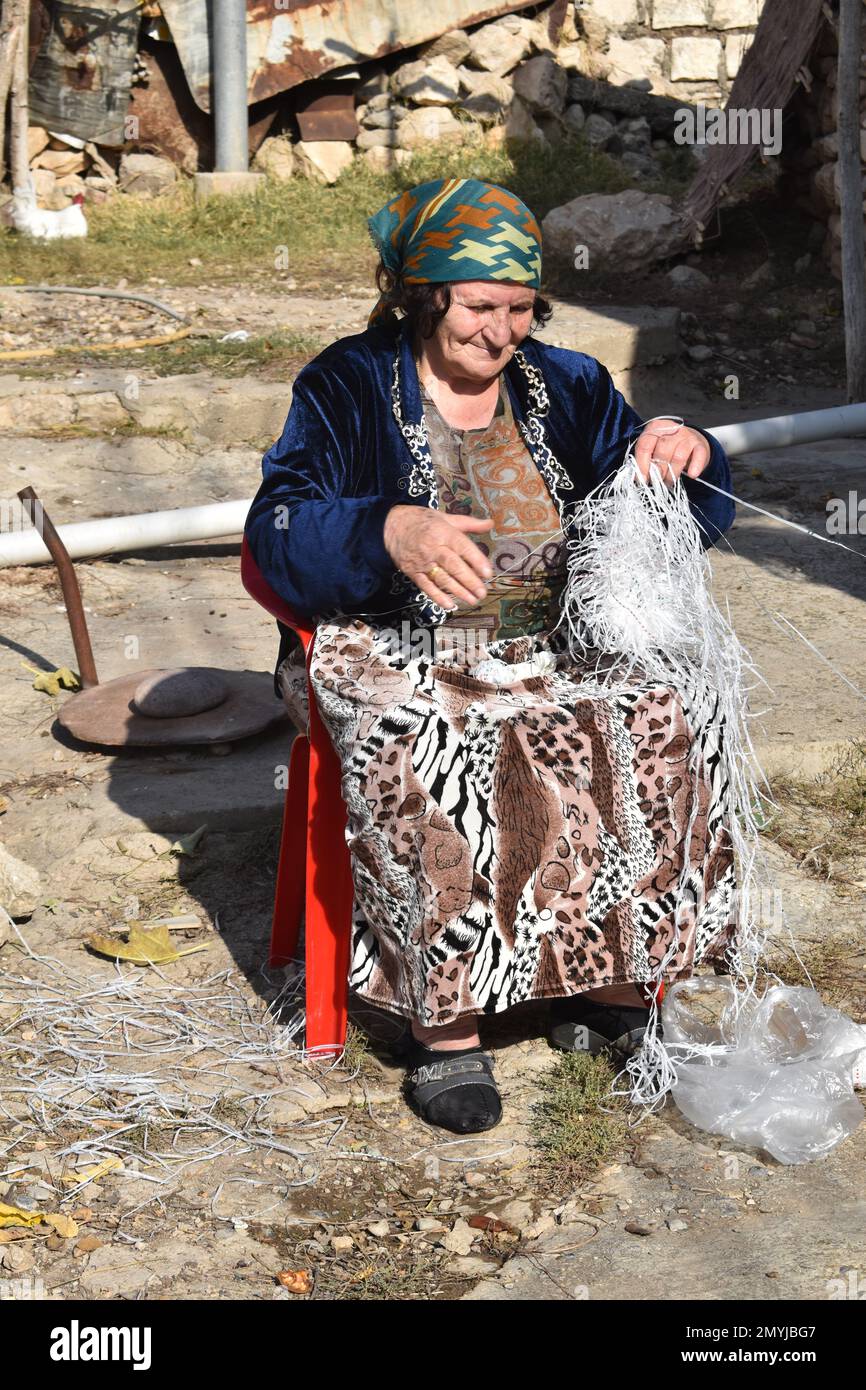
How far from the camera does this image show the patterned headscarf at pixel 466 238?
9.02 feet

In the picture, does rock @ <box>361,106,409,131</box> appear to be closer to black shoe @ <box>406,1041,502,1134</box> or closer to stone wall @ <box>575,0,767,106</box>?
stone wall @ <box>575,0,767,106</box>

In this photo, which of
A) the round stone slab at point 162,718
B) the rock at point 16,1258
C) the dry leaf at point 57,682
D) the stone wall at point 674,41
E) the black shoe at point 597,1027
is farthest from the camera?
the stone wall at point 674,41

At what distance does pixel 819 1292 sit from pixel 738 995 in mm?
680

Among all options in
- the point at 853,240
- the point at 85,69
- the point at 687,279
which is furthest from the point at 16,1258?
the point at 85,69

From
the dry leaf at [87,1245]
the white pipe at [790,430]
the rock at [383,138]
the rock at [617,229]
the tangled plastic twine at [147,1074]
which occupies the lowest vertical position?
the dry leaf at [87,1245]

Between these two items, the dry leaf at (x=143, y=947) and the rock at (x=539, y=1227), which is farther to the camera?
the dry leaf at (x=143, y=947)

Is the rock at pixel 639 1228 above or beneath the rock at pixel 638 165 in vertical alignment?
beneath

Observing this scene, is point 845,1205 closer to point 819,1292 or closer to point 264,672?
point 819,1292

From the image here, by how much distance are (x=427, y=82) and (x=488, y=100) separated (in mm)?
515

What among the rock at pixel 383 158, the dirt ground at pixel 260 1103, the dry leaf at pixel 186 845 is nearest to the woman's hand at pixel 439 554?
the dirt ground at pixel 260 1103

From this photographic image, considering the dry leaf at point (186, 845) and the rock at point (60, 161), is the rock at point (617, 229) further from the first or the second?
the dry leaf at point (186, 845)

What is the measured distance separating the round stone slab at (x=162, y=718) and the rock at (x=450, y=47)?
28.5 ft

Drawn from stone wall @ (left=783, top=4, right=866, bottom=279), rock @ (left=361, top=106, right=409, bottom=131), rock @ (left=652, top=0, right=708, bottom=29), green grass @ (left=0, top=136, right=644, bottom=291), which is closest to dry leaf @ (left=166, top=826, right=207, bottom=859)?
green grass @ (left=0, top=136, right=644, bottom=291)

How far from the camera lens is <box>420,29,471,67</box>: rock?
11391 millimetres
